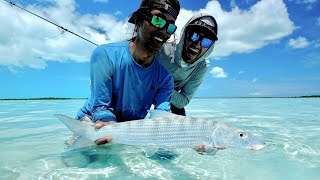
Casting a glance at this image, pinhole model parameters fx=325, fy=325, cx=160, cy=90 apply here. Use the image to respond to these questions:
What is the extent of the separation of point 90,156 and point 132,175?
842 mm

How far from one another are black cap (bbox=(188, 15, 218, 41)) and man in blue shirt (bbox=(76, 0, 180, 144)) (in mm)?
891

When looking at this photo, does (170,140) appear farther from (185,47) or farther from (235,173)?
(185,47)

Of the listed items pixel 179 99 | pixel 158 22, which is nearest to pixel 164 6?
pixel 158 22

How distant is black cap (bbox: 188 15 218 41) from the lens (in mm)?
4645

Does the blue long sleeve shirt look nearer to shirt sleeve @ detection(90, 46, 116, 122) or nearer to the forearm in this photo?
shirt sleeve @ detection(90, 46, 116, 122)

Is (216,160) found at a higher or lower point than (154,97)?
→ lower

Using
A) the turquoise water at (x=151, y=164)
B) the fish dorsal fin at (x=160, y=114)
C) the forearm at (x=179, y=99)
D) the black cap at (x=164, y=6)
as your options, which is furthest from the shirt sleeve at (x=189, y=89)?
the fish dorsal fin at (x=160, y=114)

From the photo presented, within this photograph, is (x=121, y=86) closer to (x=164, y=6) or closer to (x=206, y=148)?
(x=164, y=6)

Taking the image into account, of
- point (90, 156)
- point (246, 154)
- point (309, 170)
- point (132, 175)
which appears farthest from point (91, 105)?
point (309, 170)

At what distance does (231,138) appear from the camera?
310 centimetres

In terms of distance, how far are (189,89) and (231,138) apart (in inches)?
102

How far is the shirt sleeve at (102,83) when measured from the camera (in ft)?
12.2

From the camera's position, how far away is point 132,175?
3189 mm

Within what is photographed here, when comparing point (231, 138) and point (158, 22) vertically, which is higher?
point (158, 22)
